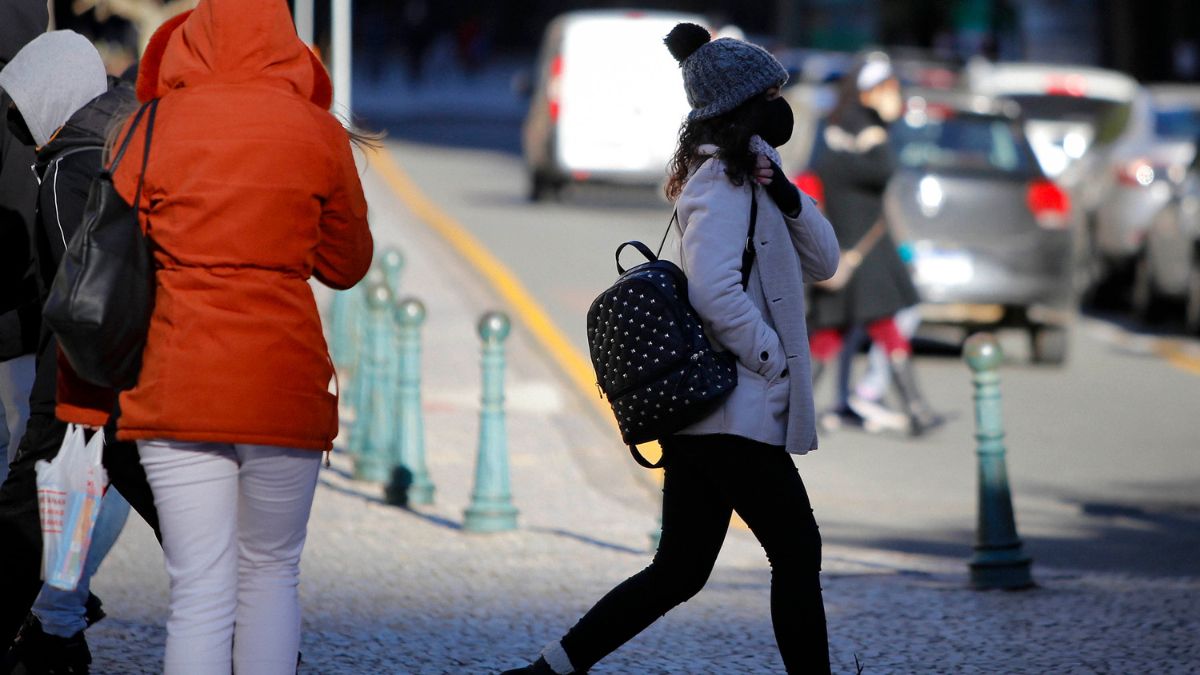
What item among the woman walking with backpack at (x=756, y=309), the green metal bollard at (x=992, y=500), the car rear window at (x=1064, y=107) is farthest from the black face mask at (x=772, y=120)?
the car rear window at (x=1064, y=107)

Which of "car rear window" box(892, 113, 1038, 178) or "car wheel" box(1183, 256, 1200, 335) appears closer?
"car rear window" box(892, 113, 1038, 178)

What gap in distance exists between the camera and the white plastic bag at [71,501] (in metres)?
4.45

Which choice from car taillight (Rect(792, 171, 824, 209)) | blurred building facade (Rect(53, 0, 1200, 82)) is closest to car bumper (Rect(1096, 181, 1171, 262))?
car taillight (Rect(792, 171, 824, 209))

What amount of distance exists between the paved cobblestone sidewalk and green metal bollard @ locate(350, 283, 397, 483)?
0.11 meters

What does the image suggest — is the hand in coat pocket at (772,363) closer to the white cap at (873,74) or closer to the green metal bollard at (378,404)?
the green metal bollard at (378,404)

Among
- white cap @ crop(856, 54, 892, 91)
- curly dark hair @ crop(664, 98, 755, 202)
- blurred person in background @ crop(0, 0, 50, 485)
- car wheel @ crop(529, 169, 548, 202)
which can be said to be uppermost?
curly dark hair @ crop(664, 98, 755, 202)

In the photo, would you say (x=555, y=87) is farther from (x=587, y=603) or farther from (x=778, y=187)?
(x=778, y=187)

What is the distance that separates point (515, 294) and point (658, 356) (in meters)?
11.4

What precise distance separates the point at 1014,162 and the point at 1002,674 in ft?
27.1

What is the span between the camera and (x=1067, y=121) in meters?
23.2

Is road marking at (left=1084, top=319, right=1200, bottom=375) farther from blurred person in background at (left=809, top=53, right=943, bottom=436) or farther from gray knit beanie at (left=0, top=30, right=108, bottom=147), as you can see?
gray knit beanie at (left=0, top=30, right=108, bottom=147)

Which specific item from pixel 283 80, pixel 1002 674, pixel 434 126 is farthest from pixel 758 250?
pixel 434 126

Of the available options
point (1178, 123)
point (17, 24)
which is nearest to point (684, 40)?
point (17, 24)

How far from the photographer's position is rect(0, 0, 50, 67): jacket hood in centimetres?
577
